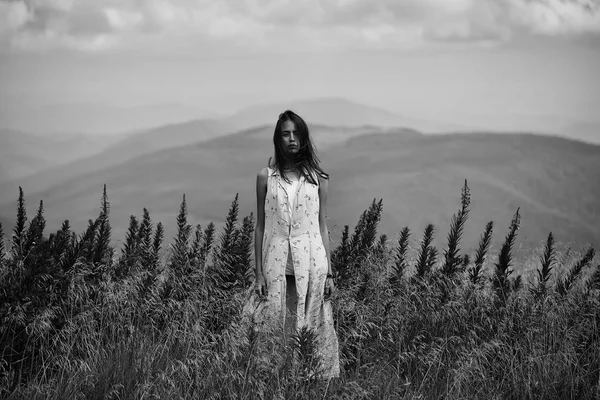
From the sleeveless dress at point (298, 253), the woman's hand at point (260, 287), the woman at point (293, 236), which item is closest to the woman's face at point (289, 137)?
→ the woman at point (293, 236)

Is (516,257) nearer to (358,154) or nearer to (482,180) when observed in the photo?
(482,180)

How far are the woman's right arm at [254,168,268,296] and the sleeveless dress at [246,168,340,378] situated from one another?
34 mm

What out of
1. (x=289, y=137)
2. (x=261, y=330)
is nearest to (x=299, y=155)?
(x=289, y=137)

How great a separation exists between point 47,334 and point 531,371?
108 inches

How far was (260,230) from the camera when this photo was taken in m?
3.83

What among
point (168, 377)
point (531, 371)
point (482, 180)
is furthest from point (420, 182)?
point (168, 377)

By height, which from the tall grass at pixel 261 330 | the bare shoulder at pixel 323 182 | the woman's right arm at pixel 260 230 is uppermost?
the bare shoulder at pixel 323 182

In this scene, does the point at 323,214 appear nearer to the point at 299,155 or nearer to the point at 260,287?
the point at 299,155

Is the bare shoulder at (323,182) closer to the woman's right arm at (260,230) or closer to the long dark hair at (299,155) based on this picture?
the long dark hair at (299,155)

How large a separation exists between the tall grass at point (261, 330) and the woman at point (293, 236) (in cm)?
14

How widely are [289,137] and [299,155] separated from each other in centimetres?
12

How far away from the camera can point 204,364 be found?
11.0 feet

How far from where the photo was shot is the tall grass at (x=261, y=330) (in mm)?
3230

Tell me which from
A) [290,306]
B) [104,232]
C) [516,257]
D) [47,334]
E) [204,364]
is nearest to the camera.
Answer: [204,364]
